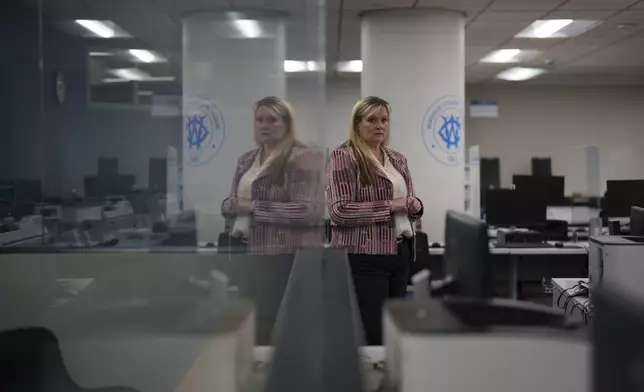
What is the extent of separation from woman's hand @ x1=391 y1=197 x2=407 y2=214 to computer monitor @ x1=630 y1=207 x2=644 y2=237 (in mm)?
1362

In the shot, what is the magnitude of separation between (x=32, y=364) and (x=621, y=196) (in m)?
5.82

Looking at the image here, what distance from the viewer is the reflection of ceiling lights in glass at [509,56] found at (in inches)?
348

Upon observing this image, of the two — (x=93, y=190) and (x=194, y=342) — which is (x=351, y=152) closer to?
(x=93, y=190)

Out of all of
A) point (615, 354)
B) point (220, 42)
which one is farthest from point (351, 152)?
point (220, 42)

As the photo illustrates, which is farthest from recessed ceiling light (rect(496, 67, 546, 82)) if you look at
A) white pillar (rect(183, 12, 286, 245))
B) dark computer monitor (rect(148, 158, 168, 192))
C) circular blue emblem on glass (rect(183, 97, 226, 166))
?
dark computer monitor (rect(148, 158, 168, 192))

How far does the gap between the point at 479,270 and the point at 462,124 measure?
17.1ft

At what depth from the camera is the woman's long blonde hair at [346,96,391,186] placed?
2.93 metres

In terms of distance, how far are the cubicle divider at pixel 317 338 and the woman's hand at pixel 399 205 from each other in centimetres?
140

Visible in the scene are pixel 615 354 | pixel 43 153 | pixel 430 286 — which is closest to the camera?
pixel 615 354

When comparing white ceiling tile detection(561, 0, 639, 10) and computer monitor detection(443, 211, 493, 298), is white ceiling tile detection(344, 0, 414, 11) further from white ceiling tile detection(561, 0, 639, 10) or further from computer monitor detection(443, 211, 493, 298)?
computer monitor detection(443, 211, 493, 298)

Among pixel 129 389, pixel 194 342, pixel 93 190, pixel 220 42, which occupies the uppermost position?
pixel 220 42

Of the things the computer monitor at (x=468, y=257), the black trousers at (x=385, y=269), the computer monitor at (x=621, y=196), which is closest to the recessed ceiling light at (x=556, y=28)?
the computer monitor at (x=621, y=196)

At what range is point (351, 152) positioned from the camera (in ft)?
9.86

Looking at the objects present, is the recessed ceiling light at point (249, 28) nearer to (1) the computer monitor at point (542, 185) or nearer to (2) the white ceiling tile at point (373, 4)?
(2) the white ceiling tile at point (373, 4)
